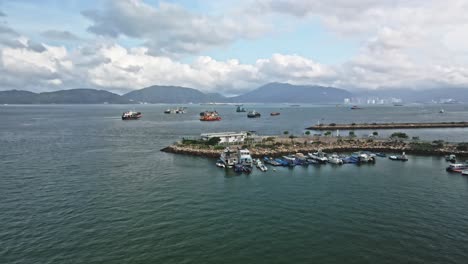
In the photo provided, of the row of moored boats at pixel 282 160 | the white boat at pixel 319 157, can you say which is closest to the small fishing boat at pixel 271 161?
the row of moored boats at pixel 282 160

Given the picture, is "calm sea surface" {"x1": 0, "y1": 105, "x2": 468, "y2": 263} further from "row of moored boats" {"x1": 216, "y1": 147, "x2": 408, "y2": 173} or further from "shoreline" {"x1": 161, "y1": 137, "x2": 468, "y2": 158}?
"shoreline" {"x1": 161, "y1": 137, "x2": 468, "y2": 158}

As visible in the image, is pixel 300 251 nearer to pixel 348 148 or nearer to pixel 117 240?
pixel 117 240

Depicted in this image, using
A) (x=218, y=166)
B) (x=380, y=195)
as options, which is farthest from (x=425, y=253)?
(x=218, y=166)

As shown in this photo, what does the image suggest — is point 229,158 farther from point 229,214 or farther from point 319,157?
point 229,214

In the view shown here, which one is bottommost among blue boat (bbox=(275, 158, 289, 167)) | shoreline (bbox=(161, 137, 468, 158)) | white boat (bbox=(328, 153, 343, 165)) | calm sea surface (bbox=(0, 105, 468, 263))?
calm sea surface (bbox=(0, 105, 468, 263))

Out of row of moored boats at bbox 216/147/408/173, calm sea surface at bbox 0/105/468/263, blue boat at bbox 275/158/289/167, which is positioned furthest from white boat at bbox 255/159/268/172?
blue boat at bbox 275/158/289/167

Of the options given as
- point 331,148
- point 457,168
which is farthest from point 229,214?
point 331,148

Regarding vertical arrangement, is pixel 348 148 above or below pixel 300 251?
above
